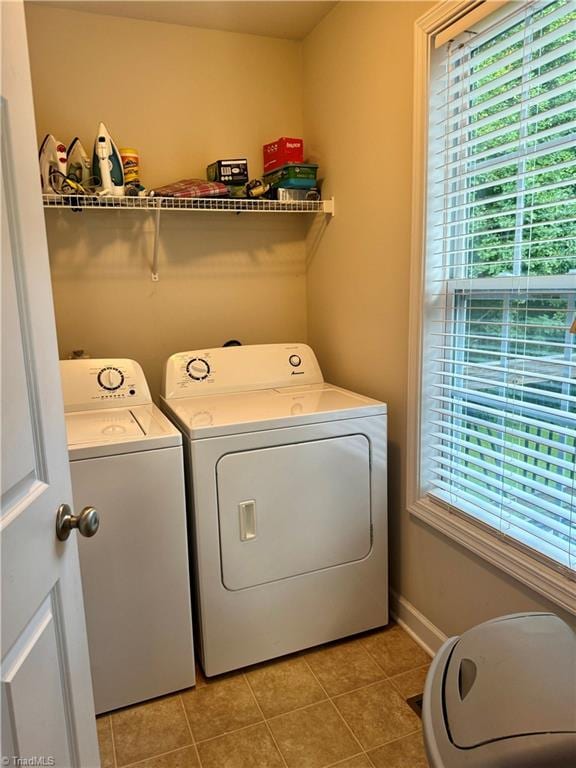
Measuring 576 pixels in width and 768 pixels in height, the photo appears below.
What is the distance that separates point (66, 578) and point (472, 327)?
137cm

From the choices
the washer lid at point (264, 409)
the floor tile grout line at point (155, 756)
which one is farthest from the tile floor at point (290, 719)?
the washer lid at point (264, 409)

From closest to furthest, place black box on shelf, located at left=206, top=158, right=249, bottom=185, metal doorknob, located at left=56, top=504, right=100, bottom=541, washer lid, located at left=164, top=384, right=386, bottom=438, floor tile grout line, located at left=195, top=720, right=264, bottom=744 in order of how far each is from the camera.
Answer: metal doorknob, located at left=56, top=504, right=100, bottom=541 < floor tile grout line, located at left=195, top=720, right=264, bottom=744 < washer lid, located at left=164, top=384, right=386, bottom=438 < black box on shelf, located at left=206, top=158, right=249, bottom=185

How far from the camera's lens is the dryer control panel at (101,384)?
81.9 inches

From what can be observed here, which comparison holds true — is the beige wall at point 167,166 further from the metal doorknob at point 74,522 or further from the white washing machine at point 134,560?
the metal doorknob at point 74,522

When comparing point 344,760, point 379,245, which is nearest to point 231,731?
point 344,760

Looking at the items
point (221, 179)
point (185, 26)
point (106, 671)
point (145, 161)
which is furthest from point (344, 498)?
point (185, 26)

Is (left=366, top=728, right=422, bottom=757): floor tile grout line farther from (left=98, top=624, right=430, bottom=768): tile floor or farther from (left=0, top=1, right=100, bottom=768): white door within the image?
(left=0, top=1, right=100, bottom=768): white door

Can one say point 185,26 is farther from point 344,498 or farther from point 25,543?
point 25,543

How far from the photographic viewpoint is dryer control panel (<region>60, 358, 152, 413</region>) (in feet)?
6.82

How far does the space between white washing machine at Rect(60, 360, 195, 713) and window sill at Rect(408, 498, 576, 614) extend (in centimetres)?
86

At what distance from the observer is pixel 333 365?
254cm

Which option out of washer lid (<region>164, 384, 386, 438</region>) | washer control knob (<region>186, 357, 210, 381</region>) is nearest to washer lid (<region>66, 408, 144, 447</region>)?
washer lid (<region>164, 384, 386, 438</region>)

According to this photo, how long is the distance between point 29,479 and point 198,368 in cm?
134

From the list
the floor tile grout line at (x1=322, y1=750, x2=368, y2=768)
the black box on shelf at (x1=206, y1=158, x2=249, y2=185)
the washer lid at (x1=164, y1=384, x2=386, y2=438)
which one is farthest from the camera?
the black box on shelf at (x1=206, y1=158, x2=249, y2=185)
